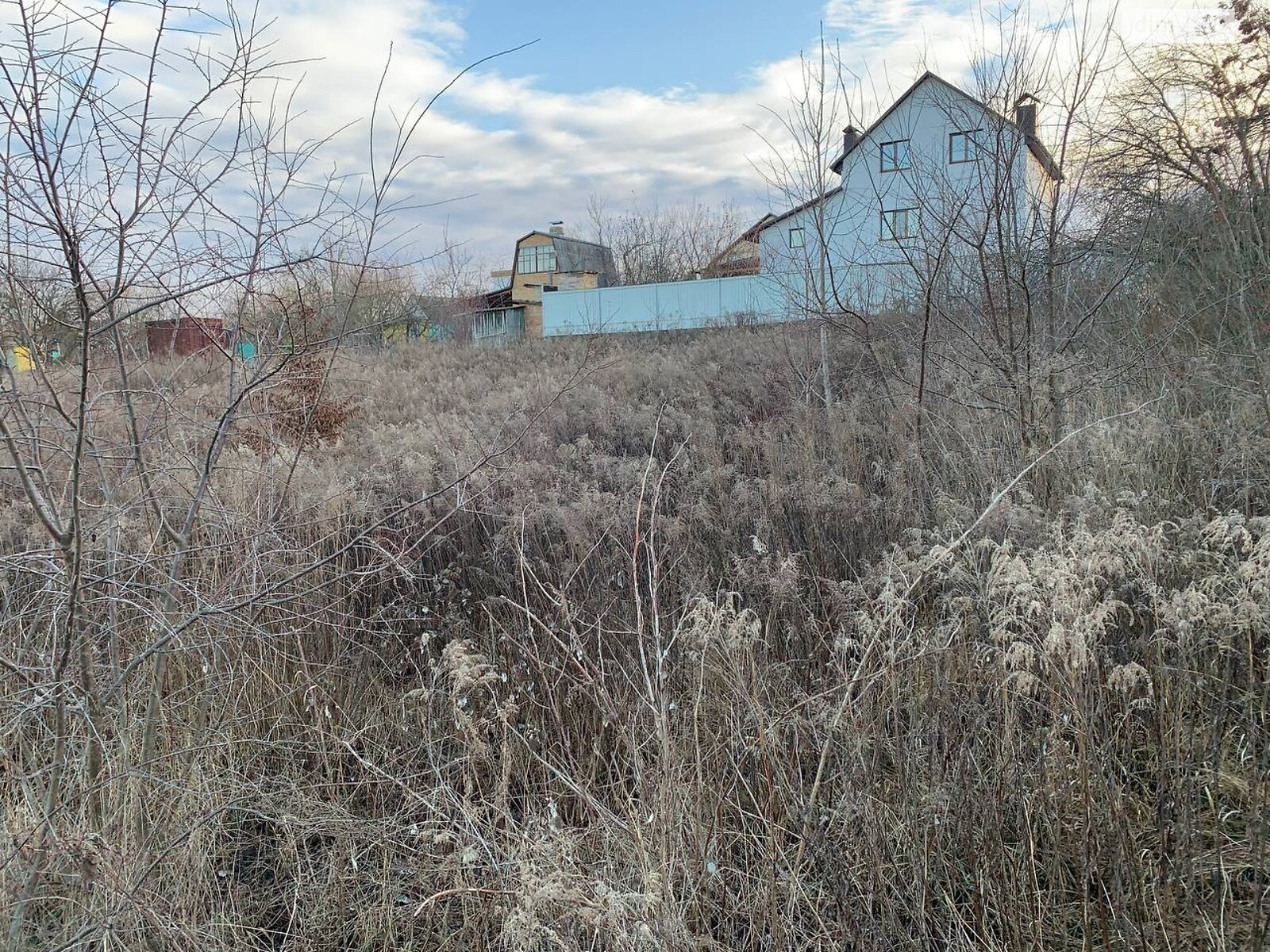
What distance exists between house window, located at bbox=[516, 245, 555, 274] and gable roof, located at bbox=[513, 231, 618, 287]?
2.62 meters

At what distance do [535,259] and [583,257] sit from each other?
5145 mm

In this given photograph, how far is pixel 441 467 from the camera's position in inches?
253

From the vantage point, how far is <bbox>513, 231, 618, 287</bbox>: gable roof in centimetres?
3547

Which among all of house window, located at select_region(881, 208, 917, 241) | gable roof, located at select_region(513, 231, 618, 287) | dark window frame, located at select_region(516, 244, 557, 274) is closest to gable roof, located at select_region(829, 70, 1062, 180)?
house window, located at select_region(881, 208, 917, 241)

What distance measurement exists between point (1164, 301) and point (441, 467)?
25.0 ft

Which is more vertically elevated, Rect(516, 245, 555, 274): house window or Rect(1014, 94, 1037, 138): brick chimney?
Rect(516, 245, 555, 274): house window

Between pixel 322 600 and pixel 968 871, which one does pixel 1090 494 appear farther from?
pixel 322 600

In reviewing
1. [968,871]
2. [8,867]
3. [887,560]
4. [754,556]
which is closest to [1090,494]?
[887,560]

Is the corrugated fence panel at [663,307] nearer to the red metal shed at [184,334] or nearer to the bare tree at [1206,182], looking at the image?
the bare tree at [1206,182]

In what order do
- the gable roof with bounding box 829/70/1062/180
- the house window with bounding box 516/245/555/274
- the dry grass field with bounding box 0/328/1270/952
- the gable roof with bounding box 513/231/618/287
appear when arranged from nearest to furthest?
the dry grass field with bounding box 0/328/1270/952, the gable roof with bounding box 829/70/1062/180, the gable roof with bounding box 513/231/618/287, the house window with bounding box 516/245/555/274

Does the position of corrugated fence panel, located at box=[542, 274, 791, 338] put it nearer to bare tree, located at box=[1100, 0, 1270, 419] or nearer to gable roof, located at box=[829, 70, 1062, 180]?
bare tree, located at box=[1100, 0, 1270, 419]

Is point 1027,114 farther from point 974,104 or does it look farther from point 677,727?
→ point 677,727

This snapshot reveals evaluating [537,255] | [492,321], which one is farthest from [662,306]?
[537,255]

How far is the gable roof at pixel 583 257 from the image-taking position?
3547 centimetres
